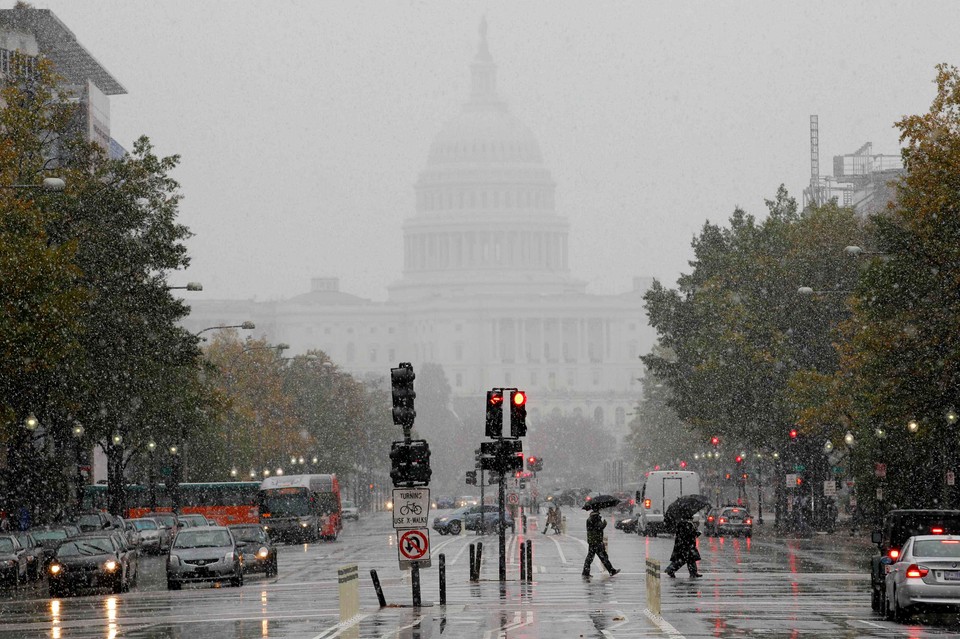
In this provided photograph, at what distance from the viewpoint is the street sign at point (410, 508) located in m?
35.1

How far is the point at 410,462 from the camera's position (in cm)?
3475

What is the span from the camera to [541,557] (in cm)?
6162

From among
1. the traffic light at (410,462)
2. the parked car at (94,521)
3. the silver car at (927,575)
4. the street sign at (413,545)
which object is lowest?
the silver car at (927,575)

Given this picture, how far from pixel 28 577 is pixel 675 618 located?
26.8 meters

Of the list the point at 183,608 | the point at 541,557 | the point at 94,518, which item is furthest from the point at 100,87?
the point at 183,608

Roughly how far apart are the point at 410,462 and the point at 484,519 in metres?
53.8

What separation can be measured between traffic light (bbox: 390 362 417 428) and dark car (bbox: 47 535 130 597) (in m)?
14.4

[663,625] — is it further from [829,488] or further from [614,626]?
[829,488]

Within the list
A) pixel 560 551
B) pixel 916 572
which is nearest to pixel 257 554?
pixel 560 551

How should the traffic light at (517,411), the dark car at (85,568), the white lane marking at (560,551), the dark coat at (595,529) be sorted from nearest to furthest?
the traffic light at (517,411), the dark car at (85,568), the dark coat at (595,529), the white lane marking at (560,551)

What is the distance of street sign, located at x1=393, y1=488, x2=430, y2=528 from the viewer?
115 ft

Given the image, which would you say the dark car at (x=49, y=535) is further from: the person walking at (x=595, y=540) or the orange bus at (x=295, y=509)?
the orange bus at (x=295, y=509)

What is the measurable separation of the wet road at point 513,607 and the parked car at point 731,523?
23.6 meters

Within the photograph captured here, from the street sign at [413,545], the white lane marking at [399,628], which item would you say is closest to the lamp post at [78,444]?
the street sign at [413,545]
